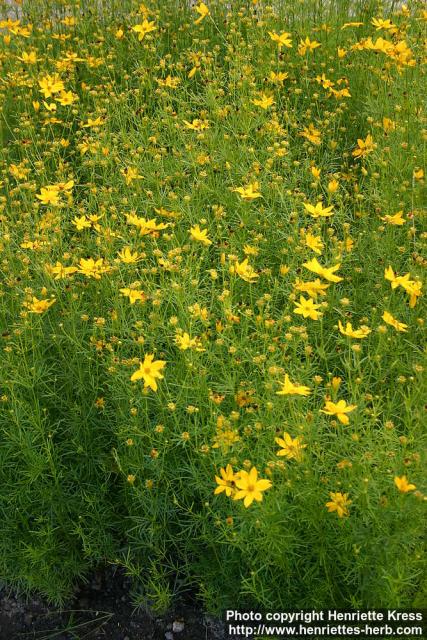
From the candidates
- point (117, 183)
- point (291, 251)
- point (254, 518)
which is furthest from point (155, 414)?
point (117, 183)

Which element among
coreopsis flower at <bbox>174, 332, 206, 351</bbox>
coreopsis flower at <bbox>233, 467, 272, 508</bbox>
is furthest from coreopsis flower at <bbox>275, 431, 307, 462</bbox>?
coreopsis flower at <bbox>174, 332, 206, 351</bbox>

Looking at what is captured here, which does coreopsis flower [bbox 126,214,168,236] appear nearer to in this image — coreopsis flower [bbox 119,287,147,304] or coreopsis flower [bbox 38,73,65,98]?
coreopsis flower [bbox 119,287,147,304]

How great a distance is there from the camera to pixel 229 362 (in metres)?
2.78

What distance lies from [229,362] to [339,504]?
0.71 m

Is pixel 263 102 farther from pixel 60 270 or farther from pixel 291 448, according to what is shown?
pixel 291 448

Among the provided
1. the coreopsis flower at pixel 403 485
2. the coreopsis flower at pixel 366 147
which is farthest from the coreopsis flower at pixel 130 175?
the coreopsis flower at pixel 403 485

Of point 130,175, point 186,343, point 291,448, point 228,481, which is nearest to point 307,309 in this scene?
point 186,343

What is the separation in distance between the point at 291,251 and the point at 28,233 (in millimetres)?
1196

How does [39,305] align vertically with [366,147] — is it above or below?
below

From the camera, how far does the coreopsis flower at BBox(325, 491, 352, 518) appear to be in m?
2.26

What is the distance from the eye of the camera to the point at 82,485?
299 centimetres

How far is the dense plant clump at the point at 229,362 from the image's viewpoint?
7.89 feet

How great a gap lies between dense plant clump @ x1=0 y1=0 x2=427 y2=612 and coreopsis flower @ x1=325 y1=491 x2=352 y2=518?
0.01m

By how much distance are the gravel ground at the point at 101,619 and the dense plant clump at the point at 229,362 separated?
8cm
